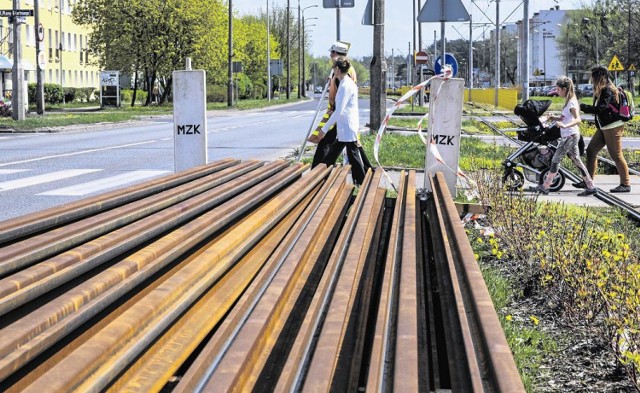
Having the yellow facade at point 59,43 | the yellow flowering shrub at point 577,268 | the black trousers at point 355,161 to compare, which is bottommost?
the yellow flowering shrub at point 577,268

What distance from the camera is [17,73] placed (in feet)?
108

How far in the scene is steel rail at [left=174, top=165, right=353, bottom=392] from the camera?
9.20ft

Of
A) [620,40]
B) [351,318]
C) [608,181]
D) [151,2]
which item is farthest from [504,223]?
[620,40]

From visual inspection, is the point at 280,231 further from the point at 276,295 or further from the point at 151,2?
the point at 151,2

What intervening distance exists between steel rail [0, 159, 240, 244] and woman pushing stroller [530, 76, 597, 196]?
578 centimetres

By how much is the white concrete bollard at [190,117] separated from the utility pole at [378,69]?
36.0 feet

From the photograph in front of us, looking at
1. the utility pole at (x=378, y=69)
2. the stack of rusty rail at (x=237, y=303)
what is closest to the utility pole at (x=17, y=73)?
the utility pole at (x=378, y=69)

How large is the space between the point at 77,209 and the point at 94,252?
1398mm

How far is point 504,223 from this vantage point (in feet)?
25.5

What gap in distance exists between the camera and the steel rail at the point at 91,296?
9.59 feet

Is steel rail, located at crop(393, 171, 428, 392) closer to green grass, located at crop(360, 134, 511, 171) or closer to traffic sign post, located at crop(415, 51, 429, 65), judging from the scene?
green grass, located at crop(360, 134, 511, 171)

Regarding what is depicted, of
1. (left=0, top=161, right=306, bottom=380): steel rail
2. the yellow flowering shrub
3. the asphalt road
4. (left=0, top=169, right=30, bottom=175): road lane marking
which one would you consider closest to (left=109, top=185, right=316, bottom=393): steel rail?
(left=0, top=161, right=306, bottom=380): steel rail

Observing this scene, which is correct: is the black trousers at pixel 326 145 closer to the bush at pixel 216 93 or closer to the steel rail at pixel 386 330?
the steel rail at pixel 386 330

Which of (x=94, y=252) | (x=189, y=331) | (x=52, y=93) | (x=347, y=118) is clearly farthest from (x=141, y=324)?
(x=52, y=93)
